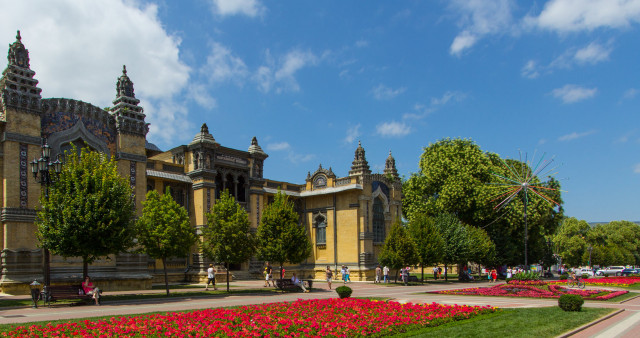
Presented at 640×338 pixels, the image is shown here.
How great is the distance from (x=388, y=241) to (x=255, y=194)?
1231 cm

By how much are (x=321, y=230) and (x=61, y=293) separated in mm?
30157

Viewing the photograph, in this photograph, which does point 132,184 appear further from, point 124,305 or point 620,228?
point 620,228

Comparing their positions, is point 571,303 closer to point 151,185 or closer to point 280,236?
point 280,236

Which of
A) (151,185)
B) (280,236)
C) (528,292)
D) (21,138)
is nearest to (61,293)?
(21,138)

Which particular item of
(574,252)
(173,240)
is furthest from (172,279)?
(574,252)

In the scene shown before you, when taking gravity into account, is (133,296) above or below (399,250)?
below

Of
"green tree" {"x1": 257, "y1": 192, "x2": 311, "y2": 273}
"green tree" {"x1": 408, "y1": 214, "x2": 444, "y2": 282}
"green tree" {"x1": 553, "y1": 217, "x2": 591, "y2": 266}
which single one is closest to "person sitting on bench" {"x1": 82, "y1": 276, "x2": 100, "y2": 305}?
"green tree" {"x1": 257, "y1": 192, "x2": 311, "y2": 273}

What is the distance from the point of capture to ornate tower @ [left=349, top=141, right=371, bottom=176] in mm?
47594

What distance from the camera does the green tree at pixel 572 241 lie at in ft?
296

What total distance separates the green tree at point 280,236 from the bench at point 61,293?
1233 cm

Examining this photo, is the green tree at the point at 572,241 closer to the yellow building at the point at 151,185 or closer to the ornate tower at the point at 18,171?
the yellow building at the point at 151,185

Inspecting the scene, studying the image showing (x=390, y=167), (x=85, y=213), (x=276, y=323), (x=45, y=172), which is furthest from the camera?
(x=390, y=167)

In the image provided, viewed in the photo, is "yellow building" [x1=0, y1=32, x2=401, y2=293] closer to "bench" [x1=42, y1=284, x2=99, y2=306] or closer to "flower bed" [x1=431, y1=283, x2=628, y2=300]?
"bench" [x1=42, y1=284, x2=99, y2=306]

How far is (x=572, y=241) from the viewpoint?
90.8m
